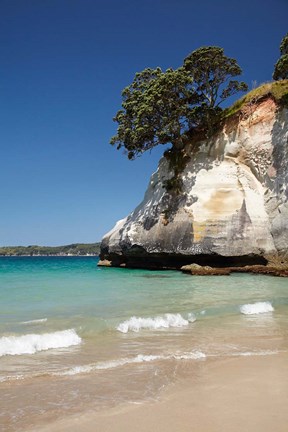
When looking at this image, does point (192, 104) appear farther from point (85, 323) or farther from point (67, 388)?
point (67, 388)

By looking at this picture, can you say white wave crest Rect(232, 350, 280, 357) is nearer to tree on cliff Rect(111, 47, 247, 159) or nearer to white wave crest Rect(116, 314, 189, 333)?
white wave crest Rect(116, 314, 189, 333)

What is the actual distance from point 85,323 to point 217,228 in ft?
53.7

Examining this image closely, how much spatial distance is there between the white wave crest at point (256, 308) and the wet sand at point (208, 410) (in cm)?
521

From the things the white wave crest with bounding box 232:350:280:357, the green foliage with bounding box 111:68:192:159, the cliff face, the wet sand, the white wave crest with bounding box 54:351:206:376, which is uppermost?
the green foliage with bounding box 111:68:192:159

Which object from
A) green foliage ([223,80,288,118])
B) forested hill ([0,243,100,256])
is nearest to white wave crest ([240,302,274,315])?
green foliage ([223,80,288,118])

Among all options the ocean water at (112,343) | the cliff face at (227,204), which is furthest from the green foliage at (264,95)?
the ocean water at (112,343)

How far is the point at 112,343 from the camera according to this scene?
7.00 m

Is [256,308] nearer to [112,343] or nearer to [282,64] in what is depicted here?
[112,343]

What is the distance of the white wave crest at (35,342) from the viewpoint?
6480 mm

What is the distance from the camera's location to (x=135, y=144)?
91.4 ft

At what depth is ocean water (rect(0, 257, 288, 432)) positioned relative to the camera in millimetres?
4434

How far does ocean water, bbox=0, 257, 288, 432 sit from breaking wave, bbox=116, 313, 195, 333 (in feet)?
0.07

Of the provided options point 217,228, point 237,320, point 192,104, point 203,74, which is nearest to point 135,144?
point 192,104

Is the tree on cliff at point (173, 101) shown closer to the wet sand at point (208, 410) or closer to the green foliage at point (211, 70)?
the green foliage at point (211, 70)
